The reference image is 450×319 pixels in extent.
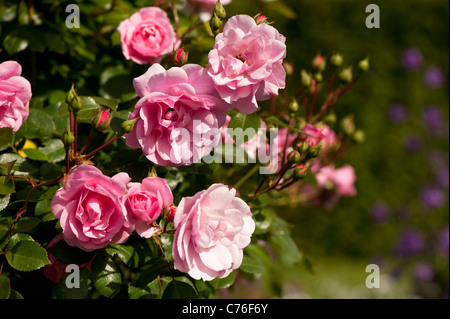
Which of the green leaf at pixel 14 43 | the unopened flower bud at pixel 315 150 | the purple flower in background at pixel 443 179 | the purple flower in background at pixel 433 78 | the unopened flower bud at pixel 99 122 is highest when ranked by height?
the green leaf at pixel 14 43

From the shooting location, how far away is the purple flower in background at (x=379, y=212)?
16.2 feet

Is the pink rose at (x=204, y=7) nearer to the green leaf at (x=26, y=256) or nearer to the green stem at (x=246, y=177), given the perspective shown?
the green stem at (x=246, y=177)

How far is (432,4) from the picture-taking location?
18.0ft

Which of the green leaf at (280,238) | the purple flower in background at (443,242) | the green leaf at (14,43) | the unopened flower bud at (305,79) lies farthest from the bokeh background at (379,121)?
the green leaf at (14,43)

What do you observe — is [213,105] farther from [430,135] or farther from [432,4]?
[432,4]

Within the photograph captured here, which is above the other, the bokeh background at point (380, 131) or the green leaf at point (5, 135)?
the green leaf at point (5, 135)

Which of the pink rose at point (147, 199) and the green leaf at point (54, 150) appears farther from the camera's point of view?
the green leaf at point (54, 150)

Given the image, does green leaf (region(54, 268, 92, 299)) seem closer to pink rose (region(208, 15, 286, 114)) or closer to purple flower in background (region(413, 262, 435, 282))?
pink rose (region(208, 15, 286, 114))

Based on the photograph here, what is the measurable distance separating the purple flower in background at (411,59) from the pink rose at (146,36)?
14.8 ft

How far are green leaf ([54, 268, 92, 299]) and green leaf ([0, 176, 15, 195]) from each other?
0.20 meters

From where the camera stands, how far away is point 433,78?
5.20 metres

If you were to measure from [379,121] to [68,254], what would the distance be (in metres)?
4.81

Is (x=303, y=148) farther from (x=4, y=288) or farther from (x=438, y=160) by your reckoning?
(x=438, y=160)
